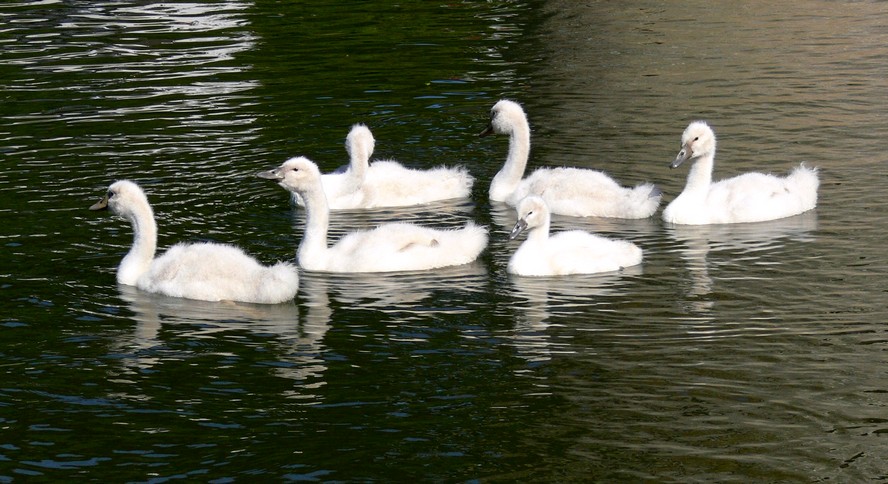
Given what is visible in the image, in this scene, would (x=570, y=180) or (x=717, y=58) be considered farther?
(x=717, y=58)

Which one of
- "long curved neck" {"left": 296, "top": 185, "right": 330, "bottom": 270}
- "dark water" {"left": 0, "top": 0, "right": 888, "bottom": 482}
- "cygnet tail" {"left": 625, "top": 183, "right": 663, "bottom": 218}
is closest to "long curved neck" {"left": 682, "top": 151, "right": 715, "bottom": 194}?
"cygnet tail" {"left": 625, "top": 183, "right": 663, "bottom": 218}

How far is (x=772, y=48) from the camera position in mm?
23391

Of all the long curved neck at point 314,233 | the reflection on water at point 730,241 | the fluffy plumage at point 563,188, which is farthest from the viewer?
the fluffy plumage at point 563,188

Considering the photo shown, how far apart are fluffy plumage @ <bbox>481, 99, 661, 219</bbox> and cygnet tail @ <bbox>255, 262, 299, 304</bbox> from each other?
368cm

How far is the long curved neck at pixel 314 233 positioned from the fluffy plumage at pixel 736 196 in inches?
134

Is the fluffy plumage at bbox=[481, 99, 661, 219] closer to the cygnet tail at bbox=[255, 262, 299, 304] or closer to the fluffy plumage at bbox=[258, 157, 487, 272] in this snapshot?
the fluffy plumage at bbox=[258, 157, 487, 272]

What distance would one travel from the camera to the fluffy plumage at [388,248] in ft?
43.2

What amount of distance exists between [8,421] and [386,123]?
9734mm

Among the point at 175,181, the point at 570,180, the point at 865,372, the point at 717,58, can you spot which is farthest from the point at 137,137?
the point at 865,372

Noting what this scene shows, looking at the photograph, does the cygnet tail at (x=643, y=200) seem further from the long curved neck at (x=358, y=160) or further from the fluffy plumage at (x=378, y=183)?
the long curved neck at (x=358, y=160)

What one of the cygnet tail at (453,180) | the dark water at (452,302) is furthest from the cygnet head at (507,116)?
the dark water at (452,302)

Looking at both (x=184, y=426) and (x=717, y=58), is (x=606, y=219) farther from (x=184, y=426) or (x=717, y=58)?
(x=717, y=58)

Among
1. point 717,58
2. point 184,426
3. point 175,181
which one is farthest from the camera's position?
point 717,58

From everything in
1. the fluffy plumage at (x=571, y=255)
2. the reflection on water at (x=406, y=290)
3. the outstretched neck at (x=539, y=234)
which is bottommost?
the reflection on water at (x=406, y=290)
